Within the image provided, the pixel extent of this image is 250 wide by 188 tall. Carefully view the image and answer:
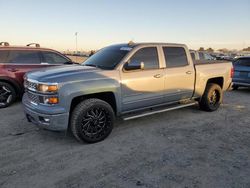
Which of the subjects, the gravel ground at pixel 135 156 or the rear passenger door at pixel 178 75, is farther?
the rear passenger door at pixel 178 75

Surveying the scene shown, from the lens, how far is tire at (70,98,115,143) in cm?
405

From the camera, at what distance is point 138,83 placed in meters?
4.77

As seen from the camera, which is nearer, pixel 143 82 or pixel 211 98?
pixel 143 82

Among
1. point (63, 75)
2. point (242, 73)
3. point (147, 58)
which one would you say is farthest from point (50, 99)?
point (242, 73)

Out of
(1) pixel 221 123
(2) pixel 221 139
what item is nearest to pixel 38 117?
(2) pixel 221 139

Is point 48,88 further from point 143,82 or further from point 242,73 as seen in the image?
point 242,73

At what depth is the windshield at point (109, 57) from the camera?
474 centimetres

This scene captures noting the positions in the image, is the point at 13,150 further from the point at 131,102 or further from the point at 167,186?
the point at 167,186

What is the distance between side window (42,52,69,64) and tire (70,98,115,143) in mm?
4116

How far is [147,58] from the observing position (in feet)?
16.5

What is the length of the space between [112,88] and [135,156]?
138 cm

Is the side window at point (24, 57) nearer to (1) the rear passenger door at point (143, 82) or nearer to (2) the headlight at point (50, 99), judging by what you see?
(2) the headlight at point (50, 99)

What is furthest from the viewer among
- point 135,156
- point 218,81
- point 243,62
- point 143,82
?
point 243,62

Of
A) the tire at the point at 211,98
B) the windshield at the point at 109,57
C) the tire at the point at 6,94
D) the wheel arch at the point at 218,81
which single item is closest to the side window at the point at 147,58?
the windshield at the point at 109,57
